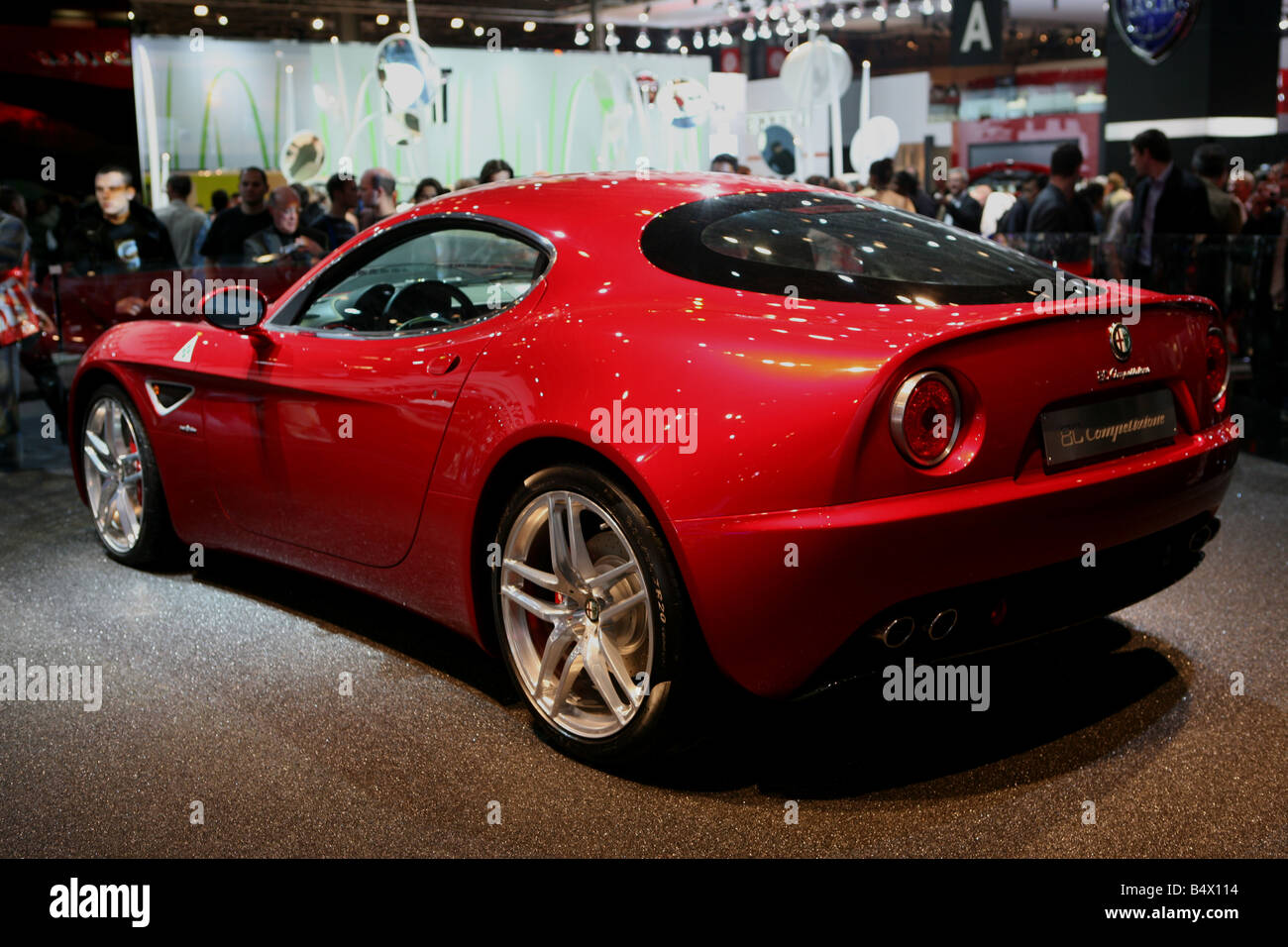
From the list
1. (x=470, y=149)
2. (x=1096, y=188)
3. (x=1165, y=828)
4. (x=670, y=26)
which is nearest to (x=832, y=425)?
(x=1165, y=828)

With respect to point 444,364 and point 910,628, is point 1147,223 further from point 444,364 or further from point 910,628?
point 910,628

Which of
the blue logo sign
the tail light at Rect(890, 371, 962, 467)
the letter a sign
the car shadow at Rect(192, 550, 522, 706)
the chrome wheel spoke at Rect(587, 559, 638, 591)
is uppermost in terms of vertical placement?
the letter a sign

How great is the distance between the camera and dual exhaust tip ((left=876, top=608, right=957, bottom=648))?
8.39 feet

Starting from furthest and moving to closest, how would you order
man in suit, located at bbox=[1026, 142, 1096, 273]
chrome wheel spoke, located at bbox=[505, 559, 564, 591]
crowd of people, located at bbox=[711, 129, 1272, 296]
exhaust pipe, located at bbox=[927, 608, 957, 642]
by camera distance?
man in suit, located at bbox=[1026, 142, 1096, 273], crowd of people, located at bbox=[711, 129, 1272, 296], chrome wheel spoke, located at bbox=[505, 559, 564, 591], exhaust pipe, located at bbox=[927, 608, 957, 642]

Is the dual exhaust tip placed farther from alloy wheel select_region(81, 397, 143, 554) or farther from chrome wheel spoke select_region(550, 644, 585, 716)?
alloy wheel select_region(81, 397, 143, 554)

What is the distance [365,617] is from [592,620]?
137 centimetres

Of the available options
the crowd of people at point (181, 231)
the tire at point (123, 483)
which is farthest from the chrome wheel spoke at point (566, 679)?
the crowd of people at point (181, 231)

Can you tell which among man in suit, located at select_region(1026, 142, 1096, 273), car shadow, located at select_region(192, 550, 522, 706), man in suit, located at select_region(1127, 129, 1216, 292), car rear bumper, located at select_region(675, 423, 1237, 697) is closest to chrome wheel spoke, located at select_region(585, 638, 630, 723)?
car rear bumper, located at select_region(675, 423, 1237, 697)

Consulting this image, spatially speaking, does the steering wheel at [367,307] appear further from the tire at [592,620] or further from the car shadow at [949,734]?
the car shadow at [949,734]

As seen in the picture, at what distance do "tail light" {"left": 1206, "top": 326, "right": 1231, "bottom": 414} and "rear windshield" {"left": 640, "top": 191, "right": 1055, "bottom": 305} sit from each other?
0.41 m

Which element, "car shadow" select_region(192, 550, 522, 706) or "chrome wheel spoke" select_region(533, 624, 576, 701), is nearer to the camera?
"chrome wheel spoke" select_region(533, 624, 576, 701)

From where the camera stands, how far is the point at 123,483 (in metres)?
4.59
